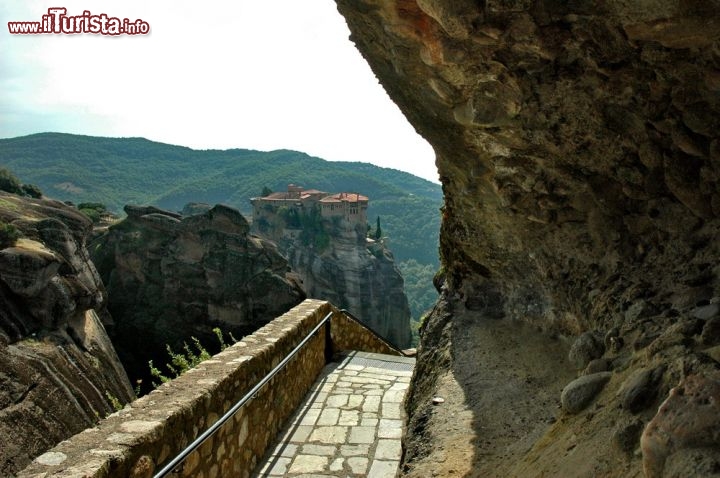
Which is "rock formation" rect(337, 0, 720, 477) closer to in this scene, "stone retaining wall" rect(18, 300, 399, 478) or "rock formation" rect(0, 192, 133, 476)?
"stone retaining wall" rect(18, 300, 399, 478)

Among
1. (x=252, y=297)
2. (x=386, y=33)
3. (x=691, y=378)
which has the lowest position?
(x=252, y=297)

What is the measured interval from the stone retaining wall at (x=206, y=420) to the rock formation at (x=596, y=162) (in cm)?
153

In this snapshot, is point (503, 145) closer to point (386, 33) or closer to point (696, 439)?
point (386, 33)

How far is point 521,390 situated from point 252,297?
1907 centimetres

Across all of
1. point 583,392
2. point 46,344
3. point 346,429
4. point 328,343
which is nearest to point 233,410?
point 346,429

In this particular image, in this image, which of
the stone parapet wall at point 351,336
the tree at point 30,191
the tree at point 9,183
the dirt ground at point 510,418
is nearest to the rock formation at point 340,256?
the tree at point 30,191

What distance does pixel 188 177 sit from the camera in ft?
524

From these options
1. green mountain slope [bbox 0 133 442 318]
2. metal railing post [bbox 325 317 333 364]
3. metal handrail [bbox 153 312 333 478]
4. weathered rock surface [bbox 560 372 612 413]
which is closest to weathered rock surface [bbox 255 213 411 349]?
metal railing post [bbox 325 317 333 364]

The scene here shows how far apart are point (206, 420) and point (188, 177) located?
16469 centimetres

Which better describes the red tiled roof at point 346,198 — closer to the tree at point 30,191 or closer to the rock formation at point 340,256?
the rock formation at point 340,256

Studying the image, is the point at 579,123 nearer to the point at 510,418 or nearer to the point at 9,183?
the point at 510,418

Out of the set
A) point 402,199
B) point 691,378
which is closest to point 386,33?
point 691,378

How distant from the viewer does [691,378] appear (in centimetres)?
188

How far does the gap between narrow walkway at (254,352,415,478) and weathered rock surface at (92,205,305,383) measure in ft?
47.1
